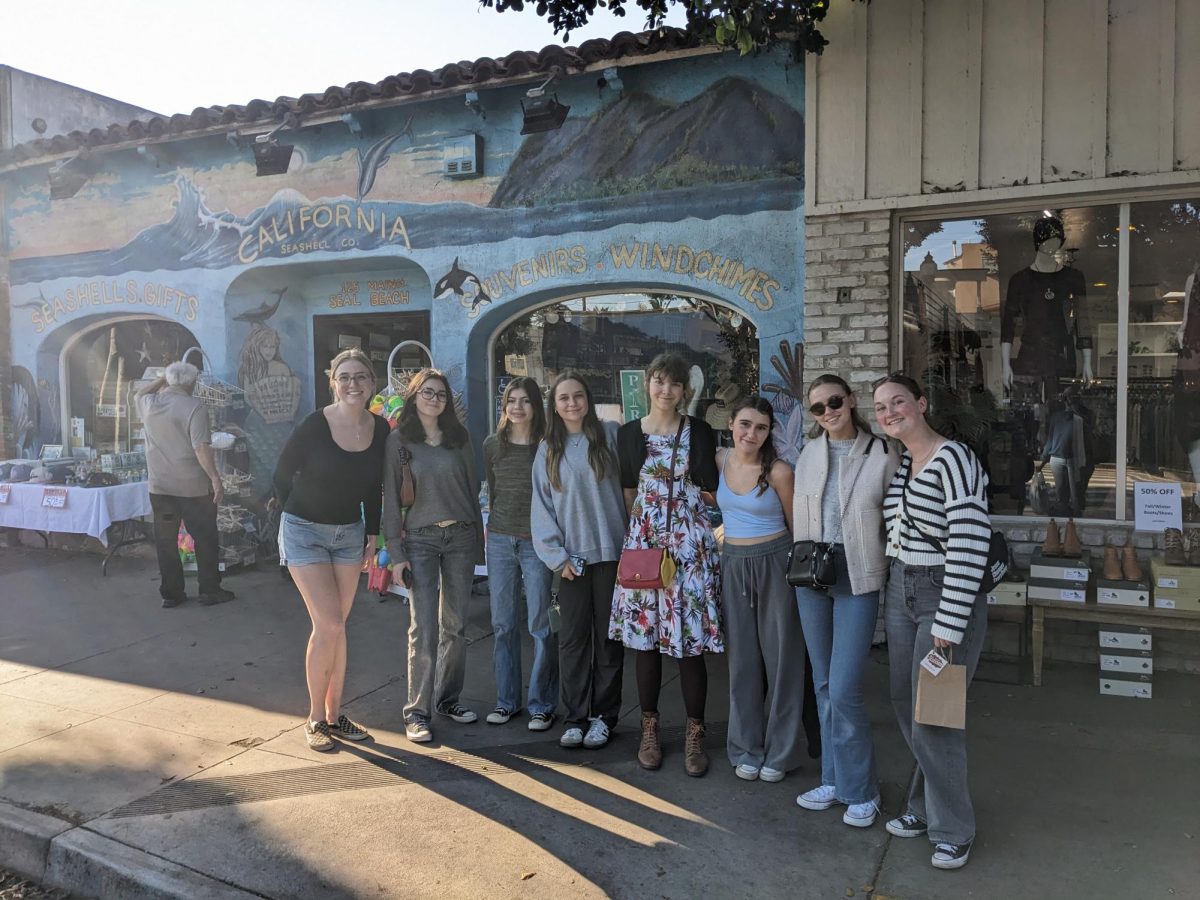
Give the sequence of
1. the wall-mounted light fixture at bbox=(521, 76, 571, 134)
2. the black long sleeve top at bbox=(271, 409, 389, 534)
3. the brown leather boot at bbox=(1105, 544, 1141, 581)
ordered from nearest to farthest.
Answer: the black long sleeve top at bbox=(271, 409, 389, 534)
the brown leather boot at bbox=(1105, 544, 1141, 581)
the wall-mounted light fixture at bbox=(521, 76, 571, 134)

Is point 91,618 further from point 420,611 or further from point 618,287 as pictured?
point 618,287

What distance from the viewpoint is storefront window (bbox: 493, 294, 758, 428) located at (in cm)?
704

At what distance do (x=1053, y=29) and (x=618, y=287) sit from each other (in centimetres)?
346

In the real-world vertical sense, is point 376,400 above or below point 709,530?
above

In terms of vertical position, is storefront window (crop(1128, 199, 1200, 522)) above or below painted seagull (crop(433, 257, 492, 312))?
below

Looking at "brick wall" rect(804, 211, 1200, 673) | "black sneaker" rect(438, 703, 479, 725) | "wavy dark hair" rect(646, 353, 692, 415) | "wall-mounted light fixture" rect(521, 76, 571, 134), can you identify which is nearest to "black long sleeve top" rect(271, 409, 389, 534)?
"black sneaker" rect(438, 703, 479, 725)

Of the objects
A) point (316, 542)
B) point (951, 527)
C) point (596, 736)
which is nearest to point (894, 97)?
point (951, 527)

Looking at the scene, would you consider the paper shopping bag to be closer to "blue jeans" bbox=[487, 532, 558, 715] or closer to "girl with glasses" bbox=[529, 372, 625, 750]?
"girl with glasses" bbox=[529, 372, 625, 750]

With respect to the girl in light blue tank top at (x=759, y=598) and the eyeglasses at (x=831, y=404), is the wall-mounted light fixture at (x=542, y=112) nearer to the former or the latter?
the girl in light blue tank top at (x=759, y=598)

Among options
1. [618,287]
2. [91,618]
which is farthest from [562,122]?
[91,618]

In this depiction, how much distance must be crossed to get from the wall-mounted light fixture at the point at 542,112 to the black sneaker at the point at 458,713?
15.7 feet

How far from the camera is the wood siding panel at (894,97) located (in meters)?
5.66

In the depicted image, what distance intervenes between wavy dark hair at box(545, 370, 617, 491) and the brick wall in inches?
92.4

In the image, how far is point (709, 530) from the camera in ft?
13.5
